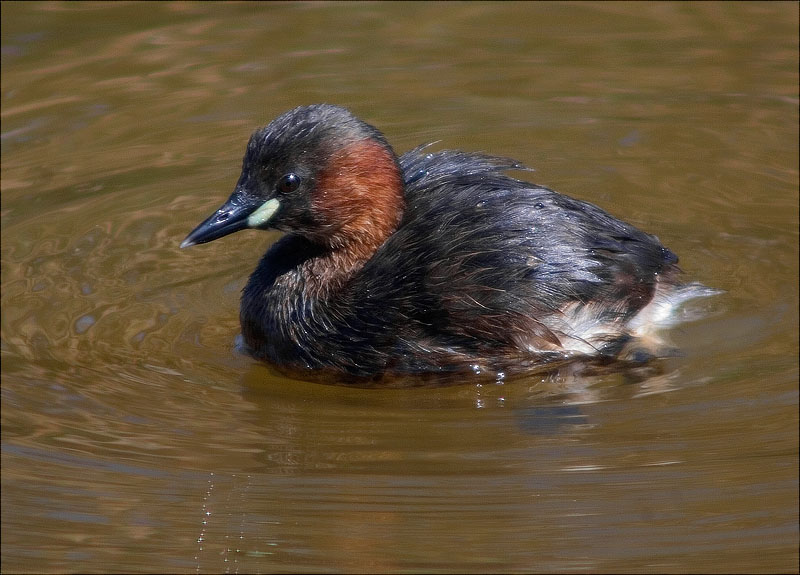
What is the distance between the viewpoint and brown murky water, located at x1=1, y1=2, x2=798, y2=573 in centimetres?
420

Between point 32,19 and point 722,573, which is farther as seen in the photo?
point 32,19

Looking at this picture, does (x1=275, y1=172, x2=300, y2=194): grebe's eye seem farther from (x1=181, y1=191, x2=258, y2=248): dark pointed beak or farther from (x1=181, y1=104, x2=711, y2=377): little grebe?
(x1=181, y1=191, x2=258, y2=248): dark pointed beak

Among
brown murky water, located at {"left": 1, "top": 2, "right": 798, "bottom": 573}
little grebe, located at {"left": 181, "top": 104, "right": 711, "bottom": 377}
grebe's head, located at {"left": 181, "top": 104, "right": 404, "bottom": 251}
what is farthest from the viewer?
grebe's head, located at {"left": 181, "top": 104, "right": 404, "bottom": 251}

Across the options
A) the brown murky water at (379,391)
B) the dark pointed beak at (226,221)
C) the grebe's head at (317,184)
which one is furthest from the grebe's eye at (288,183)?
the brown murky water at (379,391)

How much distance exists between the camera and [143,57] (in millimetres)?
8164

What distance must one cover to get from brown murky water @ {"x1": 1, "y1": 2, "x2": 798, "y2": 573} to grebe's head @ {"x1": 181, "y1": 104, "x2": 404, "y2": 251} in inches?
25.4

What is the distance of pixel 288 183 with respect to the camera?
5074mm

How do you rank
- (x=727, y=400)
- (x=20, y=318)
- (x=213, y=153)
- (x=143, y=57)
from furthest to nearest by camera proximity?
(x=143, y=57) → (x=213, y=153) → (x=20, y=318) → (x=727, y=400)

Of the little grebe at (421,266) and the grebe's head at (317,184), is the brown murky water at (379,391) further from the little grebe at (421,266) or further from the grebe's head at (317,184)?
the grebe's head at (317,184)

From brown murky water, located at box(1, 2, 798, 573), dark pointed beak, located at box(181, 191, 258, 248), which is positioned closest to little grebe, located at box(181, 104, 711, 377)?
dark pointed beak, located at box(181, 191, 258, 248)

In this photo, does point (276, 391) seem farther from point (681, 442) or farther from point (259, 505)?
point (681, 442)

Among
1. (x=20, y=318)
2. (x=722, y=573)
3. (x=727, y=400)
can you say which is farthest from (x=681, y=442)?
(x=20, y=318)

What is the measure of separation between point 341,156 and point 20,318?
167 centimetres

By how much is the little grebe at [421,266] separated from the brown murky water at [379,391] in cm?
17
